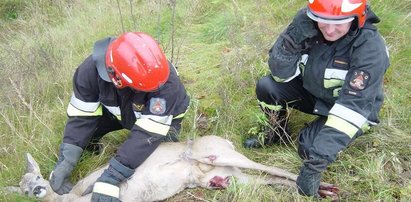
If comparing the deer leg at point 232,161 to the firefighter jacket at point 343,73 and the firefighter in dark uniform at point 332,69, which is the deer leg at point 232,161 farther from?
the firefighter jacket at point 343,73

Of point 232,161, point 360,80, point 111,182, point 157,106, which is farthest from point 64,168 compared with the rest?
point 360,80

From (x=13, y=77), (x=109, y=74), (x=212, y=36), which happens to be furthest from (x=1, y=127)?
(x=212, y=36)

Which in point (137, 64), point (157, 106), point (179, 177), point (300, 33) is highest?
point (137, 64)

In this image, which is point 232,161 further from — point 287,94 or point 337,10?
point 337,10

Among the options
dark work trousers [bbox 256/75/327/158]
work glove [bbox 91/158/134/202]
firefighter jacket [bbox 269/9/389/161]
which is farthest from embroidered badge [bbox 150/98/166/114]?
dark work trousers [bbox 256/75/327/158]

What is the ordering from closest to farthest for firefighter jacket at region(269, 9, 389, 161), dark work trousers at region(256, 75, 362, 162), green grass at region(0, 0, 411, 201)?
firefighter jacket at region(269, 9, 389, 161) → green grass at region(0, 0, 411, 201) → dark work trousers at region(256, 75, 362, 162)

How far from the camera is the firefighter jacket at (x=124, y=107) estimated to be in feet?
10.1

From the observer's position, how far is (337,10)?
9.17 feet

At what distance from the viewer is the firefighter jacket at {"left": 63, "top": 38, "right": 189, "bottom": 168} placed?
3.09 meters

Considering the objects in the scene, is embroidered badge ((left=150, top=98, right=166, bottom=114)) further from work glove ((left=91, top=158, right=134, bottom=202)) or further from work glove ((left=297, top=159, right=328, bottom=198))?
work glove ((left=297, top=159, right=328, bottom=198))

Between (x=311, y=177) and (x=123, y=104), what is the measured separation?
4.43ft

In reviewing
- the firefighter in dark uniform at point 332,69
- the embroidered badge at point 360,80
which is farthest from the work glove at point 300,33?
the embroidered badge at point 360,80

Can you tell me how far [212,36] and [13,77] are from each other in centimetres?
216

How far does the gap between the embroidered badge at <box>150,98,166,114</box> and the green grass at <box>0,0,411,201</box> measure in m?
0.53
